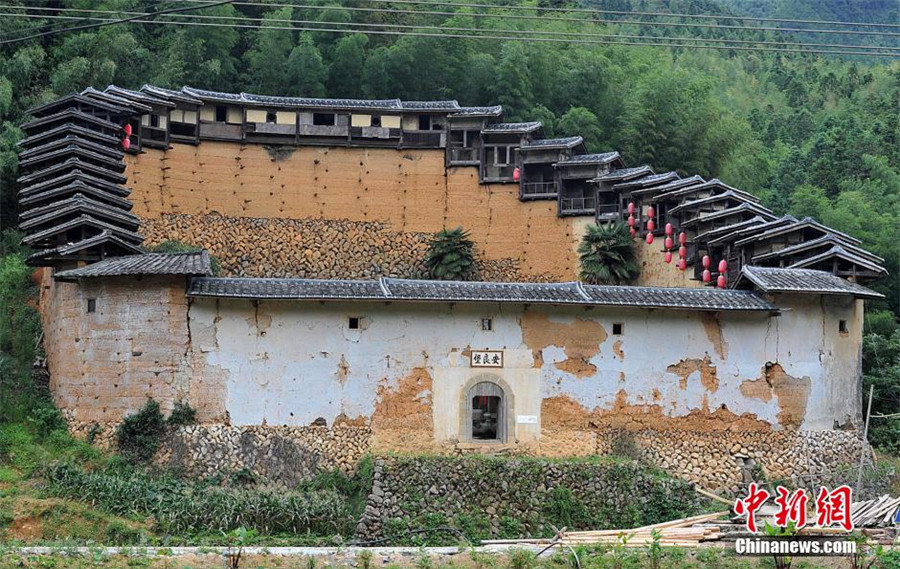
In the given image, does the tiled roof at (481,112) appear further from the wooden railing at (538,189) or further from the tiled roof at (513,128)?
the wooden railing at (538,189)

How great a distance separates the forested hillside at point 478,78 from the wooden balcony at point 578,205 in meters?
4.12

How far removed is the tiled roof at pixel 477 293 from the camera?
26.8m

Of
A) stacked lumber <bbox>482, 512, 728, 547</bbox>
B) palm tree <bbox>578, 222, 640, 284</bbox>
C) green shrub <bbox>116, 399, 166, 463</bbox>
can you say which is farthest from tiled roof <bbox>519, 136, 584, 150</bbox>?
stacked lumber <bbox>482, 512, 728, 547</bbox>

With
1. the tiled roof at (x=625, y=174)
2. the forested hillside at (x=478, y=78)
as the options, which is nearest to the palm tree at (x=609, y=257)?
the tiled roof at (x=625, y=174)

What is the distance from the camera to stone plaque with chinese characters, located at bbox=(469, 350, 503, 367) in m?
27.8

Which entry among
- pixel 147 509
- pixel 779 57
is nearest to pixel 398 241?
pixel 147 509

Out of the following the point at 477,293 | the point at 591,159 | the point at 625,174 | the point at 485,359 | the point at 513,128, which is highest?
the point at 513,128

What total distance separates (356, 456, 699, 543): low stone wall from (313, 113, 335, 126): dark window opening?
14.3 metres

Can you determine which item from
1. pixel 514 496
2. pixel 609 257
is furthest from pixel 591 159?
pixel 514 496

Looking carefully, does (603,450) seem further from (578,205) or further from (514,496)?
(578,205)

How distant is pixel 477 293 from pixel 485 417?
7.27 feet

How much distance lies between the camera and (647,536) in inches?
899

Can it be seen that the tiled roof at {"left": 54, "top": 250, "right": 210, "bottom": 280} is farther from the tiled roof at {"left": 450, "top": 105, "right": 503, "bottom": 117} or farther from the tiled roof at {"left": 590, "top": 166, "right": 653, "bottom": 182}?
the tiled roof at {"left": 590, "top": 166, "right": 653, "bottom": 182}

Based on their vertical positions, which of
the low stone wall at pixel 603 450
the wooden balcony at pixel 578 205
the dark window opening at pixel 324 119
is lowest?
the low stone wall at pixel 603 450
